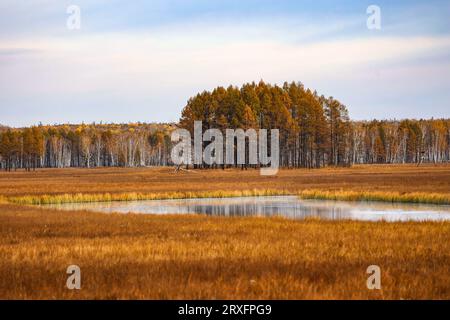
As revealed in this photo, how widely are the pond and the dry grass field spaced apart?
862 centimetres

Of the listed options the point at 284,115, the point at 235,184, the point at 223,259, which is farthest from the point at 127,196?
the point at 284,115

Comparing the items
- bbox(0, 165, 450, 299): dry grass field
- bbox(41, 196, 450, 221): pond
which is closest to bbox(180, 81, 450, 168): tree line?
bbox(41, 196, 450, 221): pond

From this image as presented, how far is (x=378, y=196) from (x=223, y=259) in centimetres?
3654

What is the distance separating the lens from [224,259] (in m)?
15.9

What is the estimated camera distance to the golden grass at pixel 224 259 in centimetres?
1167

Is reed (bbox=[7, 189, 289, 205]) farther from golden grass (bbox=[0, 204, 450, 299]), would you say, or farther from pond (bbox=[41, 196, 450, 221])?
golden grass (bbox=[0, 204, 450, 299])

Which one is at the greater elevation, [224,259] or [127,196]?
[224,259]

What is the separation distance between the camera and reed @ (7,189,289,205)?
4941 cm

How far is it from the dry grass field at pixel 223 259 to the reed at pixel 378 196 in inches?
801

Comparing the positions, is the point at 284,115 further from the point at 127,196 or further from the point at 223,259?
the point at 223,259

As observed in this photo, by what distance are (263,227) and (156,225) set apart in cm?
494

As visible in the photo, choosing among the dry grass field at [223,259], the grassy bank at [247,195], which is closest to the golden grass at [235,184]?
the grassy bank at [247,195]

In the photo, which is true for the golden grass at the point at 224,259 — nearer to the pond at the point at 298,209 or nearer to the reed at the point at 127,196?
the pond at the point at 298,209
